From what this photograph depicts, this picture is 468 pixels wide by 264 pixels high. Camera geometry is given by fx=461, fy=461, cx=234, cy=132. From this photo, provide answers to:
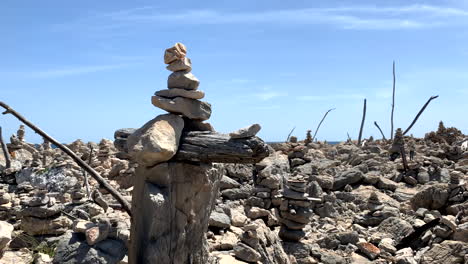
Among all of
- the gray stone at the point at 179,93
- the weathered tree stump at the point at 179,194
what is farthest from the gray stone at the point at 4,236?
the gray stone at the point at 179,93

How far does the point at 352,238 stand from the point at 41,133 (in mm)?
8796

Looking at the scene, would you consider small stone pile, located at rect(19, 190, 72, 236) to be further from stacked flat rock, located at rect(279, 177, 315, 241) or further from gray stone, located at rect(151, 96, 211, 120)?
stacked flat rock, located at rect(279, 177, 315, 241)

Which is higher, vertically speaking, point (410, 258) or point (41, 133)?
point (41, 133)

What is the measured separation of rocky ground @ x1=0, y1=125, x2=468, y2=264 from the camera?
30.9 feet

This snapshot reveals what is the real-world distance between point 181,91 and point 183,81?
20 cm

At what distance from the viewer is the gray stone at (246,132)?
271 inches

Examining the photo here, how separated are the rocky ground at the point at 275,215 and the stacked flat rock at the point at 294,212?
27 millimetres

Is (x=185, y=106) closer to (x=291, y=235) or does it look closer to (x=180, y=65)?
(x=180, y=65)

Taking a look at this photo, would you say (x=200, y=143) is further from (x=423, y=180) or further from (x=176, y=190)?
(x=423, y=180)

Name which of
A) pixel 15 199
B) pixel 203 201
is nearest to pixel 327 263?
pixel 203 201

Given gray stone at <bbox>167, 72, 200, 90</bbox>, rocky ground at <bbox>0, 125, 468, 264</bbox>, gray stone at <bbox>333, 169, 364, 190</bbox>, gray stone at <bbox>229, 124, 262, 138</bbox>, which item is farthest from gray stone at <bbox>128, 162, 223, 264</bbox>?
gray stone at <bbox>333, 169, 364, 190</bbox>

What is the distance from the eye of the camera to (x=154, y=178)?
6922 millimetres

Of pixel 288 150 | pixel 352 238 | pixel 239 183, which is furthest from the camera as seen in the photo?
pixel 288 150

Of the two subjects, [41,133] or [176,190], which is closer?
[176,190]
